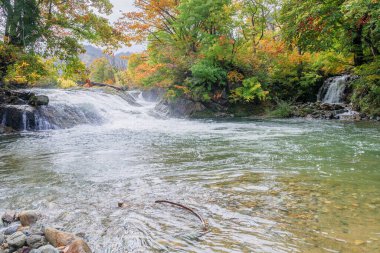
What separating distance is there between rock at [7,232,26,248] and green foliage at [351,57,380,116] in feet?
42.6

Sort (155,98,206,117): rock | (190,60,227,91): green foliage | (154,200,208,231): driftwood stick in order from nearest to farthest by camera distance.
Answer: (154,200,208,231): driftwood stick < (190,60,227,91): green foliage < (155,98,206,117): rock

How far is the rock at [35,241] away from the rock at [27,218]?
488 mm

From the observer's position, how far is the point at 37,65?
10.0m

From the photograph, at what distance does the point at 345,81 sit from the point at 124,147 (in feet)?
48.3

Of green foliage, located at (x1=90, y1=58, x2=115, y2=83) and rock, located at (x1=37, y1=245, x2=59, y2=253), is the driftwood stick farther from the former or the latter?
green foliage, located at (x1=90, y1=58, x2=115, y2=83)

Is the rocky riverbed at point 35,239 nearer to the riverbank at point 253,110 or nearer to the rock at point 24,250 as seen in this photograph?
the rock at point 24,250

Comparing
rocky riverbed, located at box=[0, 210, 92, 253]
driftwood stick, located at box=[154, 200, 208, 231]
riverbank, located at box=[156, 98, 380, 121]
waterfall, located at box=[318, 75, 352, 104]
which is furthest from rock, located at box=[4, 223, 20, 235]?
waterfall, located at box=[318, 75, 352, 104]

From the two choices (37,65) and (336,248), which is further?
(37,65)

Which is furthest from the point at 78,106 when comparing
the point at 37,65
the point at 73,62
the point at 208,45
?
the point at 208,45

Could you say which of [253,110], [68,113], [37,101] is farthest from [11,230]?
[253,110]

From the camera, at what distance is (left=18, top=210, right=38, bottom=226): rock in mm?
3061

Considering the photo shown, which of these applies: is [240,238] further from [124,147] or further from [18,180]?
[124,147]

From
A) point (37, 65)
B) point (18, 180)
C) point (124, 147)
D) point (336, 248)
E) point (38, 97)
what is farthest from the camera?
point (38, 97)

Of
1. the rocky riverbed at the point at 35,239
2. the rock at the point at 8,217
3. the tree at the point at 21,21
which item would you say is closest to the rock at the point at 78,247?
the rocky riverbed at the point at 35,239
